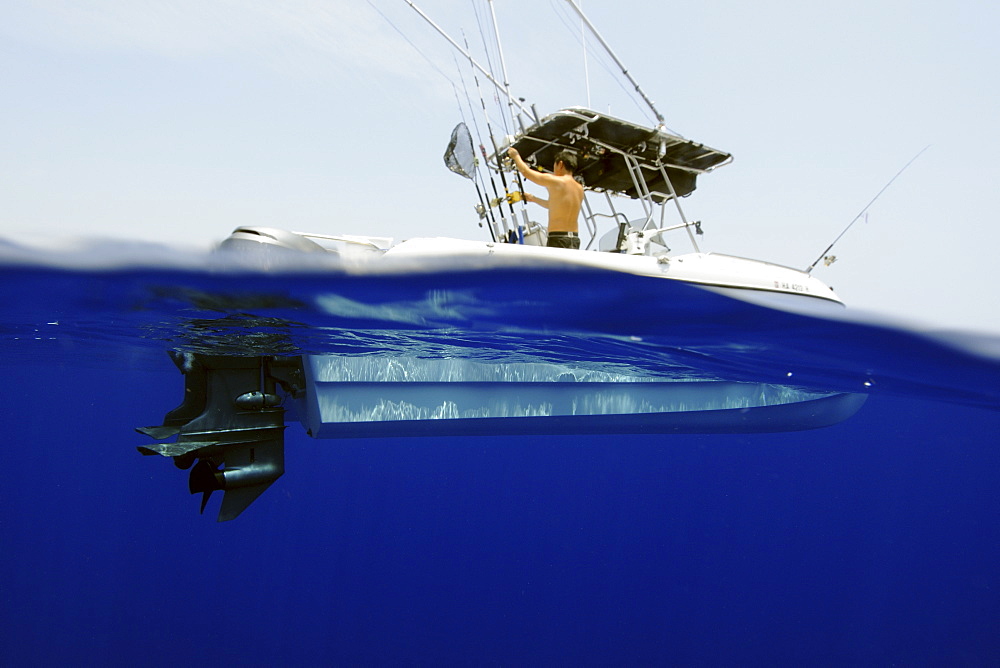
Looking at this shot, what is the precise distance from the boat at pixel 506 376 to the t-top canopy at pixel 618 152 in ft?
0.06

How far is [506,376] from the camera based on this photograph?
527 cm

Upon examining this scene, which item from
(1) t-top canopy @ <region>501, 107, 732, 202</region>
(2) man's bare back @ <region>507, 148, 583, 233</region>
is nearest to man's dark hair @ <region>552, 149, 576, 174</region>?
(1) t-top canopy @ <region>501, 107, 732, 202</region>

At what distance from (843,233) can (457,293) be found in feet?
13.6

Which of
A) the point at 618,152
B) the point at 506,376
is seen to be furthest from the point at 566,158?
the point at 506,376

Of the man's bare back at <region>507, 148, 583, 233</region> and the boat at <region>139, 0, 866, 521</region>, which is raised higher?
the man's bare back at <region>507, 148, 583, 233</region>

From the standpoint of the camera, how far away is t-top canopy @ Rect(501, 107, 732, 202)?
5465mm

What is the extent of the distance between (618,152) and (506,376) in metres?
2.58

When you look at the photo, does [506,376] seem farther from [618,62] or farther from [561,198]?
[618,62]

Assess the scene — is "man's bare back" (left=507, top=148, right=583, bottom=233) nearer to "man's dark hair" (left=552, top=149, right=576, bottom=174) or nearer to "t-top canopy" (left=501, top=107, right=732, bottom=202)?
"man's dark hair" (left=552, top=149, right=576, bottom=174)

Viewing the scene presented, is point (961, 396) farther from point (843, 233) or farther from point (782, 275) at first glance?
point (782, 275)

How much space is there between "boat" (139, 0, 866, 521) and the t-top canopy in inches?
0.7

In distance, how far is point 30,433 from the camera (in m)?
28.0

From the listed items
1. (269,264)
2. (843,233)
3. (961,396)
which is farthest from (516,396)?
(961,396)

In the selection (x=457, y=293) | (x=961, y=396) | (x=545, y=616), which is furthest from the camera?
(x=545, y=616)
